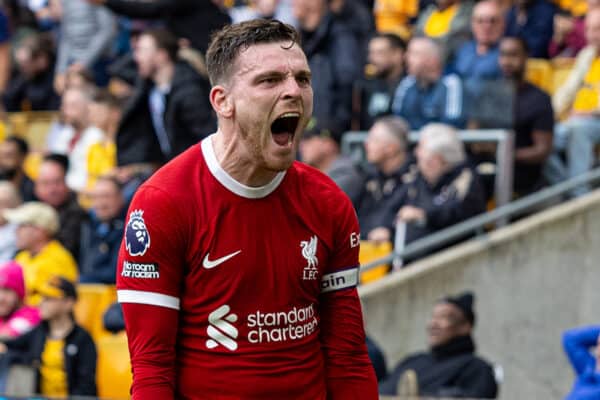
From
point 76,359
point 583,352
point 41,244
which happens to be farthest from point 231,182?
point 41,244

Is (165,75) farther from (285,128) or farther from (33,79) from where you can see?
(285,128)

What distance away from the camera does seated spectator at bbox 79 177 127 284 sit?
10016 mm

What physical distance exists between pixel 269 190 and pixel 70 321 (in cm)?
481

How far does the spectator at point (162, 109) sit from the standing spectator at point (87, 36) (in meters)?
3.37

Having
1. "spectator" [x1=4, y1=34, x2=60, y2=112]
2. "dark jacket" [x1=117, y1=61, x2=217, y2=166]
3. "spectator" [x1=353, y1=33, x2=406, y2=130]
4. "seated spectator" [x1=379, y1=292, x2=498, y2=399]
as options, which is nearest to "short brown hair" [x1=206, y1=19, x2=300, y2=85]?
"seated spectator" [x1=379, y1=292, x2=498, y2=399]

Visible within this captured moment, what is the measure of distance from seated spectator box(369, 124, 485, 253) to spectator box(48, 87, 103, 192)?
11.4 ft

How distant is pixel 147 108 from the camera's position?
34.4 feet

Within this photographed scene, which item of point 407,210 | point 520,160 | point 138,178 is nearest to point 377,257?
point 407,210

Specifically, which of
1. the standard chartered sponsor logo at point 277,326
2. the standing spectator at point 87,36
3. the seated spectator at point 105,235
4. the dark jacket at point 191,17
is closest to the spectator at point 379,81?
the dark jacket at point 191,17

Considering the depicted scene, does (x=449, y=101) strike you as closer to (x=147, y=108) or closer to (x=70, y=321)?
(x=147, y=108)

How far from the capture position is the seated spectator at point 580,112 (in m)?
9.79

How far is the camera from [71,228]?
1063 cm

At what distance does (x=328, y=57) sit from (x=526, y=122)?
1968 millimetres

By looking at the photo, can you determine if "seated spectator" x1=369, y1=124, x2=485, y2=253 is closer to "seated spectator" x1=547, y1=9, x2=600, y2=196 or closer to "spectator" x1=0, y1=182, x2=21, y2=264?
"seated spectator" x1=547, y1=9, x2=600, y2=196
